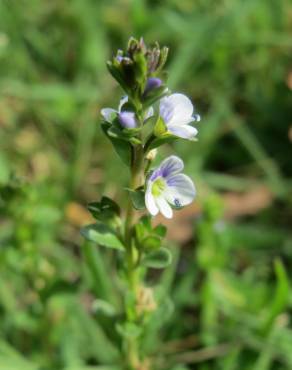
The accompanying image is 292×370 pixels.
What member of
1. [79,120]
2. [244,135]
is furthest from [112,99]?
[244,135]

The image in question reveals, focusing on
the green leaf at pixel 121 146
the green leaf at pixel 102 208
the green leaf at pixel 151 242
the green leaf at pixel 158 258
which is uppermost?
the green leaf at pixel 121 146

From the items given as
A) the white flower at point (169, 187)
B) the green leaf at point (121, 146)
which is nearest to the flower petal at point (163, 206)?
the white flower at point (169, 187)

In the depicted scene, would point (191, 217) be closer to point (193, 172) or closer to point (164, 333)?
point (193, 172)

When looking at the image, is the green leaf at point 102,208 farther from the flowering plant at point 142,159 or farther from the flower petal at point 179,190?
the flower petal at point 179,190

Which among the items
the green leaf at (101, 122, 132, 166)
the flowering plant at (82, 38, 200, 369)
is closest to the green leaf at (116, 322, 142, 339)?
the flowering plant at (82, 38, 200, 369)

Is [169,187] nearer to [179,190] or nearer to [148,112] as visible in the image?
[179,190]

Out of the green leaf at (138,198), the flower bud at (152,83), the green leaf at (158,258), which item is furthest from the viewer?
the green leaf at (158,258)

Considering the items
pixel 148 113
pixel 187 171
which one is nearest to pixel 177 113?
pixel 148 113

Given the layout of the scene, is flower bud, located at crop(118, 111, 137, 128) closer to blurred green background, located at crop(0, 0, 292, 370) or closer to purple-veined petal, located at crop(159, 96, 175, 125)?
purple-veined petal, located at crop(159, 96, 175, 125)
